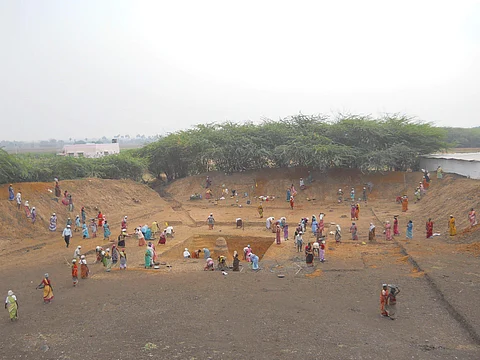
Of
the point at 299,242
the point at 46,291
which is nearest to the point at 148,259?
the point at 46,291

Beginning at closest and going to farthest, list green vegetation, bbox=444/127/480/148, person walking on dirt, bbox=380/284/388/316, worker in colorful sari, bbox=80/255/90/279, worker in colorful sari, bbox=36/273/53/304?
person walking on dirt, bbox=380/284/388/316
worker in colorful sari, bbox=36/273/53/304
worker in colorful sari, bbox=80/255/90/279
green vegetation, bbox=444/127/480/148

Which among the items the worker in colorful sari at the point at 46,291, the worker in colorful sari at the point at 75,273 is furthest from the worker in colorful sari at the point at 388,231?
the worker in colorful sari at the point at 46,291

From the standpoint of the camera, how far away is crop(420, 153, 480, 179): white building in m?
27.4

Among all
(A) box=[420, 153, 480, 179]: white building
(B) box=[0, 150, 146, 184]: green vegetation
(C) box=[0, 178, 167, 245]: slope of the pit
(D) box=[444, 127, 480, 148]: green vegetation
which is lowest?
(C) box=[0, 178, 167, 245]: slope of the pit

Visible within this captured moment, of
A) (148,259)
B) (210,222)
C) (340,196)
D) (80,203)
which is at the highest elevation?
(80,203)

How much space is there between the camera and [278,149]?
37.0 m

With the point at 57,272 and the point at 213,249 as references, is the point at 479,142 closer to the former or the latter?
the point at 213,249

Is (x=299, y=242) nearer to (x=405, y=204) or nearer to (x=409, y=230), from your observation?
(x=409, y=230)

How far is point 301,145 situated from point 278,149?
2.35 metres

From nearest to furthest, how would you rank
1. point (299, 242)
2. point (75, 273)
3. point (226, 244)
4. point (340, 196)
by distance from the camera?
1. point (75, 273)
2. point (299, 242)
3. point (226, 244)
4. point (340, 196)

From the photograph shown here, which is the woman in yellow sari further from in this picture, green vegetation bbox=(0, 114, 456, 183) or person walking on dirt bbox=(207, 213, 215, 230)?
green vegetation bbox=(0, 114, 456, 183)

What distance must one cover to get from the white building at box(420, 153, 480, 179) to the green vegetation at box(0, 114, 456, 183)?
52.1 inches

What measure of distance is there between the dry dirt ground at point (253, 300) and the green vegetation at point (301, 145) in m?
11.9

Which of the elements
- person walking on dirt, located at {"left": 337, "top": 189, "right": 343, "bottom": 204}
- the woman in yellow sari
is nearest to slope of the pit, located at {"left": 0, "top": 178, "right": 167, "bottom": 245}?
the woman in yellow sari
